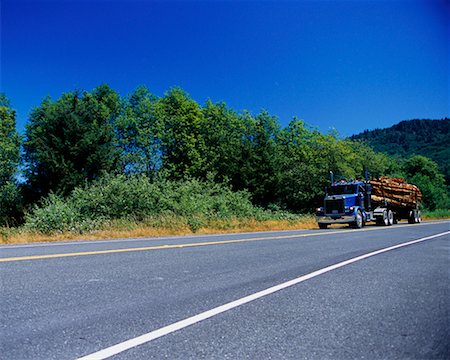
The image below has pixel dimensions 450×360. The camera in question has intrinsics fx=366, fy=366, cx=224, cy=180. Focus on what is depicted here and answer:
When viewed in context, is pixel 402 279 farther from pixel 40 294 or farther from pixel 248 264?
pixel 40 294

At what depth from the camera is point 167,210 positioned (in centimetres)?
2114

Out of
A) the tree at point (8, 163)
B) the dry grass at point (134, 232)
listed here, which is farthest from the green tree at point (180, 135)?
the dry grass at point (134, 232)

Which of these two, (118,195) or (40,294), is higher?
(118,195)

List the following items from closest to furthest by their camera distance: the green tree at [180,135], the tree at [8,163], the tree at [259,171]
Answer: the tree at [8,163] < the tree at [259,171] < the green tree at [180,135]

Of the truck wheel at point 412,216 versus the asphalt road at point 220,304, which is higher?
the asphalt road at point 220,304

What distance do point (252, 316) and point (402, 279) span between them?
3364 mm

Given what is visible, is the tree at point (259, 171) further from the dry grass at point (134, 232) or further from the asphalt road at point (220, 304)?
the asphalt road at point (220, 304)

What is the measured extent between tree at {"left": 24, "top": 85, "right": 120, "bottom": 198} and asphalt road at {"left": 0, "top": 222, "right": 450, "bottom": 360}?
22753 millimetres

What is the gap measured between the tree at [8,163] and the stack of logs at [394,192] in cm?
2552

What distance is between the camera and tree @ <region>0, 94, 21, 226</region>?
29031 mm

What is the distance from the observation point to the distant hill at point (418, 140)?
113188mm

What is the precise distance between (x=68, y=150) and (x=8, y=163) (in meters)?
10.5

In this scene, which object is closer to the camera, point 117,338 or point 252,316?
point 117,338

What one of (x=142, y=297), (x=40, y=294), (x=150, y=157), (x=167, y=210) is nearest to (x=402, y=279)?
(x=142, y=297)
